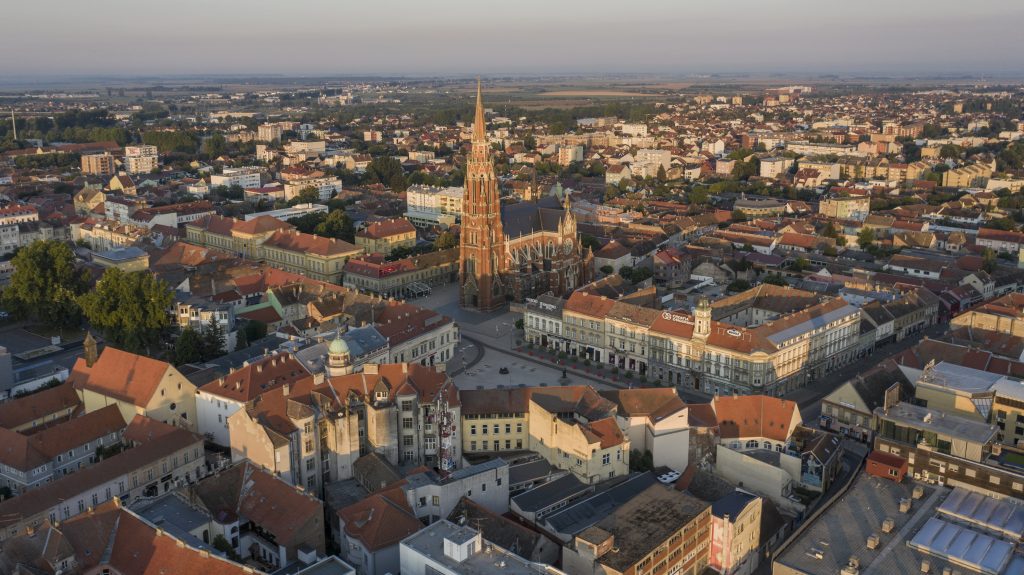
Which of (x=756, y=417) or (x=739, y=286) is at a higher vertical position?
(x=756, y=417)

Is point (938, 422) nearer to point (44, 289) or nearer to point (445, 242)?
point (445, 242)

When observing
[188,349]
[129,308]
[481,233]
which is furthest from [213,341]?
[481,233]

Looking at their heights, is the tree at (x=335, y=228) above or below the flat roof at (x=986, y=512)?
above

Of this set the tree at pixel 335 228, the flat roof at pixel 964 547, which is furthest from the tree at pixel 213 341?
the flat roof at pixel 964 547

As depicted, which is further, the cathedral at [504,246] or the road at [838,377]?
the cathedral at [504,246]

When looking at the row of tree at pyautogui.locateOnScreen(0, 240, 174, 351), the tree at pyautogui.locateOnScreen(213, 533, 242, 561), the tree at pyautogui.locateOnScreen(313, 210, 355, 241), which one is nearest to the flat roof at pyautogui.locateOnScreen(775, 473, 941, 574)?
the tree at pyautogui.locateOnScreen(213, 533, 242, 561)

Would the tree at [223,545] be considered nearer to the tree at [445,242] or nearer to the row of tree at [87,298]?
the row of tree at [87,298]

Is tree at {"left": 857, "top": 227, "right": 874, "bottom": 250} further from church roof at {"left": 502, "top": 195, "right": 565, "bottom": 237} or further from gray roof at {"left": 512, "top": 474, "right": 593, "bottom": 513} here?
gray roof at {"left": 512, "top": 474, "right": 593, "bottom": 513}

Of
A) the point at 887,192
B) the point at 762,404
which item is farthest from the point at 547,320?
the point at 887,192
